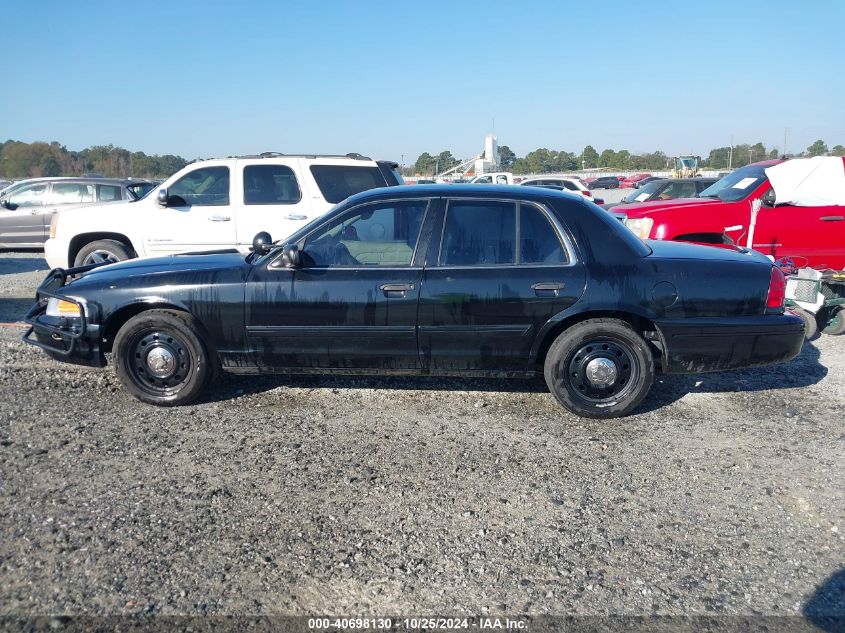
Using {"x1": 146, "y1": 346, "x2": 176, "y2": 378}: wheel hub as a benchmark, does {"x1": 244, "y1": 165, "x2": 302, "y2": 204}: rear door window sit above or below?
above

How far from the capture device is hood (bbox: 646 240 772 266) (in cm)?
476

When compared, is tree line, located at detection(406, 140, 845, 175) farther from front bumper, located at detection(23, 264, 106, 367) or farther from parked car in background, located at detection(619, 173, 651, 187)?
front bumper, located at detection(23, 264, 106, 367)

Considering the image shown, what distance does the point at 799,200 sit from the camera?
25.6ft

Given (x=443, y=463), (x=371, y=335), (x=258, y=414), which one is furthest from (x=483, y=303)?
(x=258, y=414)

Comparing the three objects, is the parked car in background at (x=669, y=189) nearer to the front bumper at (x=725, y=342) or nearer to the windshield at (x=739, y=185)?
the windshield at (x=739, y=185)

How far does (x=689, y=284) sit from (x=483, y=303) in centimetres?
138

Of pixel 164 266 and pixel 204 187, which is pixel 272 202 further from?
pixel 164 266

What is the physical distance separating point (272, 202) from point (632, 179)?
191 ft

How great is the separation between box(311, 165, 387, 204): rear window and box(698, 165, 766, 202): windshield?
13.9 feet

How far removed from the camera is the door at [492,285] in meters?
4.57

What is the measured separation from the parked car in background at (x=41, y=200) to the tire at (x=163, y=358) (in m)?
8.63

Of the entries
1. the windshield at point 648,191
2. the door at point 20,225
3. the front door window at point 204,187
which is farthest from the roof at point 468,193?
the windshield at point 648,191

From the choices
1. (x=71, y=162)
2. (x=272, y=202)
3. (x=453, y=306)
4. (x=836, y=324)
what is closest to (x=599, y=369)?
(x=453, y=306)

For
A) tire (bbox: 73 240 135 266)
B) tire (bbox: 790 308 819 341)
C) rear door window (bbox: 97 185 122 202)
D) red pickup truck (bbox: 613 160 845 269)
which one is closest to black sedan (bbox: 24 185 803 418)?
tire (bbox: 790 308 819 341)
